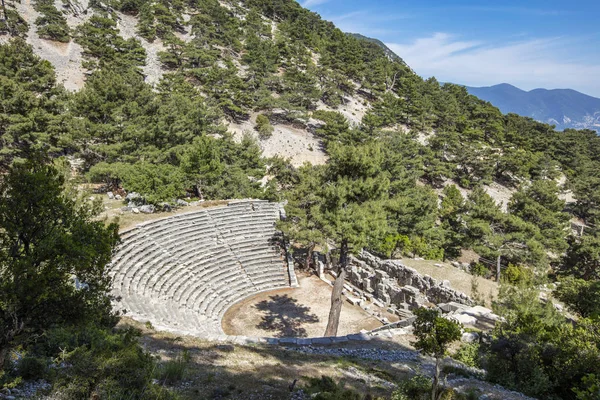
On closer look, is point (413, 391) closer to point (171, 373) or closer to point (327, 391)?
point (327, 391)

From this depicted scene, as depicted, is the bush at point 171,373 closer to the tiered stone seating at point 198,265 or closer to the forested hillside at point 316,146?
the forested hillside at point 316,146

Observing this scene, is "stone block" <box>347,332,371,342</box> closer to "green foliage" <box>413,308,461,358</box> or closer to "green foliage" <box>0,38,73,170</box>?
"green foliage" <box>413,308,461,358</box>

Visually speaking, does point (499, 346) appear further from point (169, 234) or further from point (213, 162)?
point (213, 162)

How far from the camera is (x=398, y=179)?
36125mm

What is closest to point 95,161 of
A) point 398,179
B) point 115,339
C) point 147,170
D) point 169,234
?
point 147,170

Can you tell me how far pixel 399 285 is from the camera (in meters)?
20.5

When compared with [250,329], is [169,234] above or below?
above

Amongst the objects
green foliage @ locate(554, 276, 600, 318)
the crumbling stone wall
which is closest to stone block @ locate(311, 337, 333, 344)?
the crumbling stone wall

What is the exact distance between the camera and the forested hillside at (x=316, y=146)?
12.0 metres

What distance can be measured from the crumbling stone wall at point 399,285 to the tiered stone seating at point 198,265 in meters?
5.28

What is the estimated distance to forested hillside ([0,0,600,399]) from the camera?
39.4ft

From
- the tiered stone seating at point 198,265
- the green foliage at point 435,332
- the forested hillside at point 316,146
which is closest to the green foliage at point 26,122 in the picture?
the forested hillside at point 316,146

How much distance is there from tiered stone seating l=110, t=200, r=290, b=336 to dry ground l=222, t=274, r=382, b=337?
797 mm

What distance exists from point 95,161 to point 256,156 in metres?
14.2
